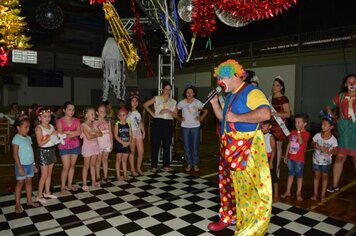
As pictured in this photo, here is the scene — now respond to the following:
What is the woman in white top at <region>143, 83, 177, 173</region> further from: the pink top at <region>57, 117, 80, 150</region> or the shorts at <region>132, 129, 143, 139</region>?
the pink top at <region>57, 117, 80, 150</region>

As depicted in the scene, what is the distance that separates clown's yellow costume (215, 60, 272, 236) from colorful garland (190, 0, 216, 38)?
1717mm

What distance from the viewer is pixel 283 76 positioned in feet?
40.3

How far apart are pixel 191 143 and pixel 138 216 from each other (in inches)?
87.7

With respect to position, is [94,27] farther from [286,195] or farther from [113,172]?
[286,195]

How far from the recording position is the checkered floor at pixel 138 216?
9.55ft

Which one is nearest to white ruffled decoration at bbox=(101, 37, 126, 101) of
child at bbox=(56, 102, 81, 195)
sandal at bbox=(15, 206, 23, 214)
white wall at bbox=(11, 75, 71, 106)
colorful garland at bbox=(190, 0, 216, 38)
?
child at bbox=(56, 102, 81, 195)

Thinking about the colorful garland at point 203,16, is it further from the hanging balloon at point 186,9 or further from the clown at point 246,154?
the clown at point 246,154

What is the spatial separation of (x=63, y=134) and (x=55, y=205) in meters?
0.93

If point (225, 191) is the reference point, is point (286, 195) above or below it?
below

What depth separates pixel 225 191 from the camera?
2.75m

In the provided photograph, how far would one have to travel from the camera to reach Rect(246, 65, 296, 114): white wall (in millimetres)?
12016

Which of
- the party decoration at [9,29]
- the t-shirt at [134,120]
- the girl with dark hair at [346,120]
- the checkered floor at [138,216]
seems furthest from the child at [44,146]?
the girl with dark hair at [346,120]

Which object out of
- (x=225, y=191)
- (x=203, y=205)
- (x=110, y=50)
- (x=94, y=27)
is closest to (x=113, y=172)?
(x=203, y=205)

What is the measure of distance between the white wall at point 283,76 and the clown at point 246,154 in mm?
10495
